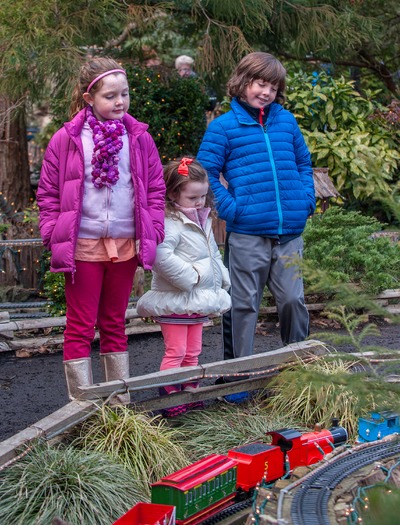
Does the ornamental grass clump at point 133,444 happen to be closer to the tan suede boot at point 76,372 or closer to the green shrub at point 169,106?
the tan suede boot at point 76,372

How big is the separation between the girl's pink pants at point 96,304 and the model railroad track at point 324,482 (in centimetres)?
146

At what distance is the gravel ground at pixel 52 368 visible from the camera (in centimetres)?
545

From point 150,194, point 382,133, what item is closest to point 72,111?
point 150,194

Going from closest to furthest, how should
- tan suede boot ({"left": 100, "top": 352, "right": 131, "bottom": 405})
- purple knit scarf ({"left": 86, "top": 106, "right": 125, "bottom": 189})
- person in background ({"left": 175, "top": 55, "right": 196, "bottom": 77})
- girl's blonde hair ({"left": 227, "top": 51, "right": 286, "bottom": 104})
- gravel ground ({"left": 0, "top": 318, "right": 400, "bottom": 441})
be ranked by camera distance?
purple knit scarf ({"left": 86, "top": 106, "right": 125, "bottom": 189})
tan suede boot ({"left": 100, "top": 352, "right": 131, "bottom": 405})
girl's blonde hair ({"left": 227, "top": 51, "right": 286, "bottom": 104})
gravel ground ({"left": 0, "top": 318, "right": 400, "bottom": 441})
person in background ({"left": 175, "top": 55, "right": 196, "bottom": 77})

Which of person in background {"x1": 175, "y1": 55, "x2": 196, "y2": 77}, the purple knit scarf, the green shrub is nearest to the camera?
the purple knit scarf

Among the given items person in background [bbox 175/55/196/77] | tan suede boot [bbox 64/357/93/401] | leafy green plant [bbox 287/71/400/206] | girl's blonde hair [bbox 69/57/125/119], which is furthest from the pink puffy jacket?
leafy green plant [bbox 287/71/400/206]

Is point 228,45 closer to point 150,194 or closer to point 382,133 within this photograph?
point 382,133

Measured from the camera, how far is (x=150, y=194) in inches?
195

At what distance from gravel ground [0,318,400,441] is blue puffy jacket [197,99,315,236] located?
60.9 inches

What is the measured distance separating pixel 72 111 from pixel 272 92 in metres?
1.23

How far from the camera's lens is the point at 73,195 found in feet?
15.3

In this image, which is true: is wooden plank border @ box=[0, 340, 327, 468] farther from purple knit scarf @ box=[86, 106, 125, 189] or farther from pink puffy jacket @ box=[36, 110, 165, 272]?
purple knit scarf @ box=[86, 106, 125, 189]

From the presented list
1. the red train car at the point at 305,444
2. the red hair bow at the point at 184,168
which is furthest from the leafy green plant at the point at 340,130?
the red train car at the point at 305,444

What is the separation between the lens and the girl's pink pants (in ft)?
15.7
